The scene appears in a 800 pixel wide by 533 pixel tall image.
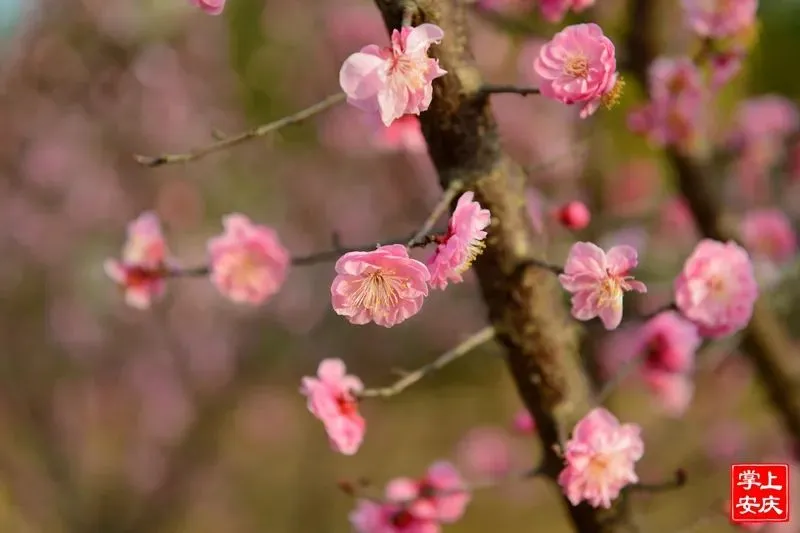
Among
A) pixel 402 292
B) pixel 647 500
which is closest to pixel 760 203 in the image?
pixel 647 500

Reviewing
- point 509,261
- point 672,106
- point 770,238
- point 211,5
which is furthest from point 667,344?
point 770,238

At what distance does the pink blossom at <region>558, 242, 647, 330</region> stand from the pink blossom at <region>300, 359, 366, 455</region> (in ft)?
0.78

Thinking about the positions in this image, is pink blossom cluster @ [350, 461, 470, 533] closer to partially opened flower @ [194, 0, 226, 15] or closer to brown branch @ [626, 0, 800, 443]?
partially opened flower @ [194, 0, 226, 15]

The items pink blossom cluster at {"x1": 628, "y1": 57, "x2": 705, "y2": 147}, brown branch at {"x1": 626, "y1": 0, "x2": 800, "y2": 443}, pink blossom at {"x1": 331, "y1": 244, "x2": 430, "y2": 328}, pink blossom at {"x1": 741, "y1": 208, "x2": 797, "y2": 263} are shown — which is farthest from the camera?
pink blossom at {"x1": 741, "y1": 208, "x2": 797, "y2": 263}

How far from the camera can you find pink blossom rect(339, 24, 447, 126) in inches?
22.1

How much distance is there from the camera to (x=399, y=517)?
85cm

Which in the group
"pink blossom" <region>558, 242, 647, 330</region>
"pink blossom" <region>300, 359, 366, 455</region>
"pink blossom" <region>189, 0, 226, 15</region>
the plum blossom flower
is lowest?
the plum blossom flower

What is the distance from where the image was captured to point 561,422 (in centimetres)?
77

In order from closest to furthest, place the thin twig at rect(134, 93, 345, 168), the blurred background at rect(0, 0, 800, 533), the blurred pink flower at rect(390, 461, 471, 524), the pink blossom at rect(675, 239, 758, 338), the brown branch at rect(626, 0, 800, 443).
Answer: the thin twig at rect(134, 93, 345, 168) → the pink blossom at rect(675, 239, 758, 338) → the blurred pink flower at rect(390, 461, 471, 524) → the brown branch at rect(626, 0, 800, 443) → the blurred background at rect(0, 0, 800, 533)

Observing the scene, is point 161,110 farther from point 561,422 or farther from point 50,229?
point 561,422

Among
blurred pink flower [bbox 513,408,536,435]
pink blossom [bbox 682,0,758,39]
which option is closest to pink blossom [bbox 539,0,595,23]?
pink blossom [bbox 682,0,758,39]

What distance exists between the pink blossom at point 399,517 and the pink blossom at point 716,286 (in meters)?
0.36

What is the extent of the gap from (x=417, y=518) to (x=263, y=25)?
1143mm

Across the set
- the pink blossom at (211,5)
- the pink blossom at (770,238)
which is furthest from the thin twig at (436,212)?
the pink blossom at (770,238)
